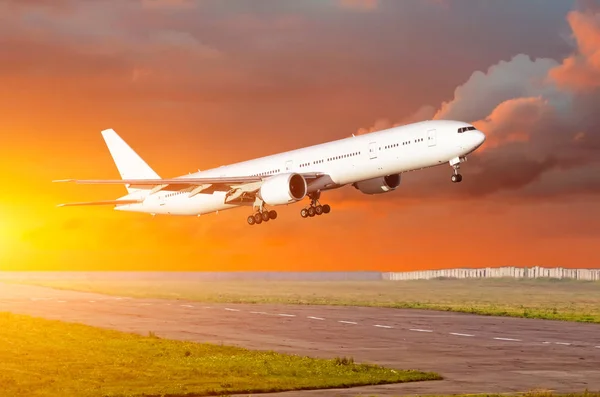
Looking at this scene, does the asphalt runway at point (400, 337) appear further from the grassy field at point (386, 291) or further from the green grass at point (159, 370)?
the grassy field at point (386, 291)

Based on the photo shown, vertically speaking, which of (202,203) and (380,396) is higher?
(202,203)

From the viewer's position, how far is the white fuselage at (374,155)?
177 feet

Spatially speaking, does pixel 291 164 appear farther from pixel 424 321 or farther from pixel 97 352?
pixel 97 352

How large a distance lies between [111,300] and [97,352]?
46.4 metres

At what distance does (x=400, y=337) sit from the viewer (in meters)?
49.0

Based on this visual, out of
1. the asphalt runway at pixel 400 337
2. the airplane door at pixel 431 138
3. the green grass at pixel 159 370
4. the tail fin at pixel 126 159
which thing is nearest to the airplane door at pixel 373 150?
the airplane door at pixel 431 138

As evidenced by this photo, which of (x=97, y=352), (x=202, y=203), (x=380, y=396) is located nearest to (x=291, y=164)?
(x=202, y=203)

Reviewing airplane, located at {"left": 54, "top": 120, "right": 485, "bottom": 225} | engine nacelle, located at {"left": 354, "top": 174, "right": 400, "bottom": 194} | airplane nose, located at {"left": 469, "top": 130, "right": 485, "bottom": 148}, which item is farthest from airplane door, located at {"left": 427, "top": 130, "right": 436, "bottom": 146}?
engine nacelle, located at {"left": 354, "top": 174, "right": 400, "bottom": 194}

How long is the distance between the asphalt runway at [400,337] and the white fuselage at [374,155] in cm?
921

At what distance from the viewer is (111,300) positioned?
285 feet

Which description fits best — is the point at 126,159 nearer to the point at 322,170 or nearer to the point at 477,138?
the point at 322,170

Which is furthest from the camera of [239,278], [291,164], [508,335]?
[239,278]

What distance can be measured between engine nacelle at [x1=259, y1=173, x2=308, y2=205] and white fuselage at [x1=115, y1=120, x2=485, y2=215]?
1358mm

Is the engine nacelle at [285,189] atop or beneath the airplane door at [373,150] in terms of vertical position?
beneath
